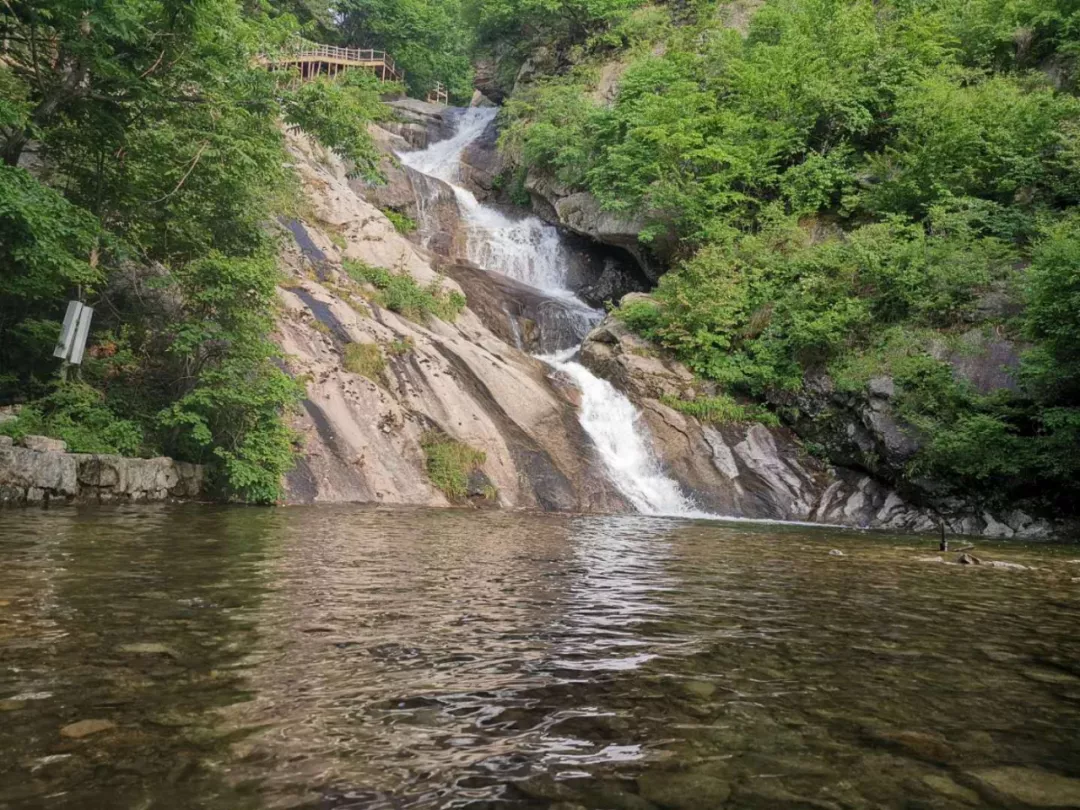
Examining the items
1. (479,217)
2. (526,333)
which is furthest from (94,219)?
(479,217)

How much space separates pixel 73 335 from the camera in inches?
433

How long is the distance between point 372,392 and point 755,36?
24342 mm

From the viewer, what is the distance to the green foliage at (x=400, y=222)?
2859cm

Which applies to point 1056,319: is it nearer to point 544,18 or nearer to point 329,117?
point 329,117

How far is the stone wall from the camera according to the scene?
9.81 meters

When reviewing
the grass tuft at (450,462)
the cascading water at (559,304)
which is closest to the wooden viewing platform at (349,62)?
the cascading water at (559,304)

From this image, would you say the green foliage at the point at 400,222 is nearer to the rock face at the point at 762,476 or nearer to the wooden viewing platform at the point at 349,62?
the rock face at the point at 762,476

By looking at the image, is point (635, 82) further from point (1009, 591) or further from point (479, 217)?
point (1009, 591)

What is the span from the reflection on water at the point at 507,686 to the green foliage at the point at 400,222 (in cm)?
2336

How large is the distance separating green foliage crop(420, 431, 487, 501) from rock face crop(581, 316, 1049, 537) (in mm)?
5701

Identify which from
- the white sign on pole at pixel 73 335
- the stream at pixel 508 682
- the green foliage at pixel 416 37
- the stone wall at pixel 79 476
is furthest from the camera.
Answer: the green foliage at pixel 416 37

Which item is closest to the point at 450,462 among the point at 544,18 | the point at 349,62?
the point at 544,18

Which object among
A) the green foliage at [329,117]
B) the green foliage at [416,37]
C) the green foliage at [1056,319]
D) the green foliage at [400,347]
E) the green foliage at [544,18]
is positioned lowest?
the green foliage at [400,347]

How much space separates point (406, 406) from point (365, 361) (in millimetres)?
1604
